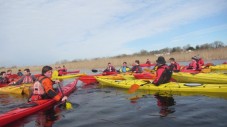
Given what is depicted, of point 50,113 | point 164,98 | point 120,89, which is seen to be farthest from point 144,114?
point 120,89

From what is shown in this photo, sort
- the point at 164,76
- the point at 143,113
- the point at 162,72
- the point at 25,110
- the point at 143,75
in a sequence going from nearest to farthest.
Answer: the point at 143,113 < the point at 25,110 < the point at 162,72 < the point at 164,76 < the point at 143,75

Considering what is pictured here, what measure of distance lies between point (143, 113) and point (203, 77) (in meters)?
6.01

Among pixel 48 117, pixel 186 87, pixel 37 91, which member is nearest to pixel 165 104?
pixel 186 87

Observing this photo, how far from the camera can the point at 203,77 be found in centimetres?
1164

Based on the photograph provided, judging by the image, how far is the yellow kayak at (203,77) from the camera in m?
10.9

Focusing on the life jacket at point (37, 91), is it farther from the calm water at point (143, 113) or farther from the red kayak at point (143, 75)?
the red kayak at point (143, 75)

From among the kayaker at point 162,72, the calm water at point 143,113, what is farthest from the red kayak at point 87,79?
the kayaker at point 162,72

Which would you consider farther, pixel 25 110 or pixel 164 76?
pixel 164 76

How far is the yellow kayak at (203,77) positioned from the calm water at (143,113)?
3.19 metres

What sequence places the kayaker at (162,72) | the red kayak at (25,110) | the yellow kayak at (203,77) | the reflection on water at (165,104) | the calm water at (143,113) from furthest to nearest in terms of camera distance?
the yellow kayak at (203,77)
the kayaker at (162,72)
the reflection on water at (165,104)
the red kayak at (25,110)
the calm water at (143,113)

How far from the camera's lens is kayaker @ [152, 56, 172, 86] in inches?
369

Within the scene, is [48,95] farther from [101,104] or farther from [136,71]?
[136,71]

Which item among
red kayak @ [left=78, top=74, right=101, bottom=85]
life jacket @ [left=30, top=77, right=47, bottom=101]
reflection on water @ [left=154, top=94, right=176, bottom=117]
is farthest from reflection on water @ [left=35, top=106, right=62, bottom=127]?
red kayak @ [left=78, top=74, right=101, bottom=85]

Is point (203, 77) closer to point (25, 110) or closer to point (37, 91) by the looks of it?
point (37, 91)
